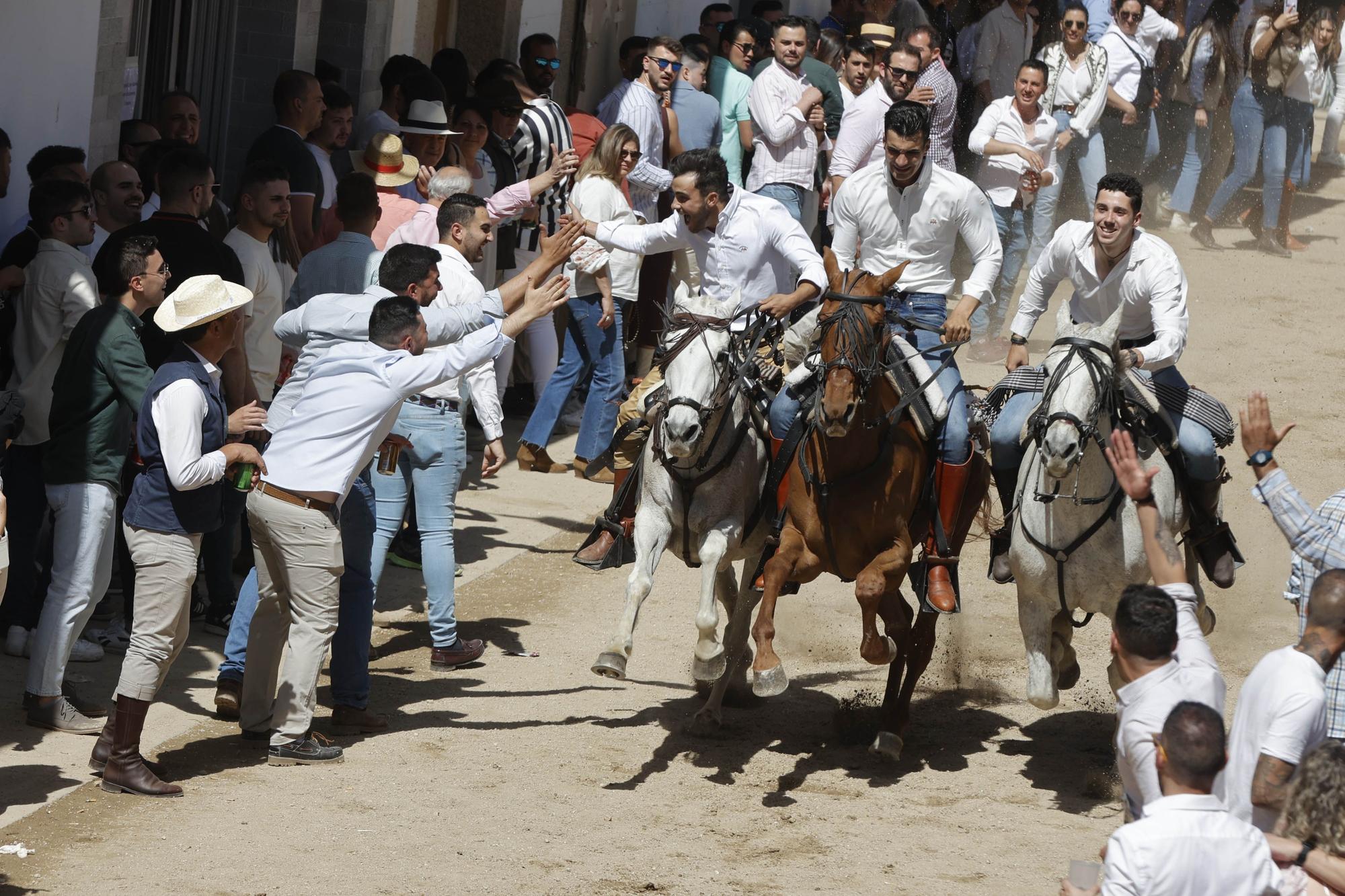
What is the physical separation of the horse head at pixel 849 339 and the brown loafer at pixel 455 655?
2609 millimetres

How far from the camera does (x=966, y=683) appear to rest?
9.48 m

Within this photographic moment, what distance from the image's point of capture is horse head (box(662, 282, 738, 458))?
7.06 meters

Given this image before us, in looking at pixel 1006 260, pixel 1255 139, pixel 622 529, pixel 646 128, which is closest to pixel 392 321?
pixel 622 529

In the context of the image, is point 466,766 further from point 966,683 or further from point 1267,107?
point 1267,107

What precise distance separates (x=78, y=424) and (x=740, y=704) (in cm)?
362

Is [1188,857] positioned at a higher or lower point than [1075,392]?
lower

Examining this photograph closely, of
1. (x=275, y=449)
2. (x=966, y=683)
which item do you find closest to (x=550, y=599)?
(x=966, y=683)

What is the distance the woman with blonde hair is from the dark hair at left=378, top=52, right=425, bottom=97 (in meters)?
1.39

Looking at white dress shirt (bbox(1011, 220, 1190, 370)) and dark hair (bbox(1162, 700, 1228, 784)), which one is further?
white dress shirt (bbox(1011, 220, 1190, 370))

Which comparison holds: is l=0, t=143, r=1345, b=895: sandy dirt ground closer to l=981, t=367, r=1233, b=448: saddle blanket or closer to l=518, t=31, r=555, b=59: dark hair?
l=981, t=367, r=1233, b=448: saddle blanket

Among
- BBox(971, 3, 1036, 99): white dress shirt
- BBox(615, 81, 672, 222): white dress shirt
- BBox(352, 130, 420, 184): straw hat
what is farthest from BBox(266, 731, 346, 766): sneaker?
BBox(971, 3, 1036, 99): white dress shirt

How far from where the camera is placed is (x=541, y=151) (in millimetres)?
12625

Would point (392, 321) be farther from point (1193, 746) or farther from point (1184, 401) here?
point (1193, 746)

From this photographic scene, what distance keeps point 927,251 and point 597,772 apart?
3.04 metres
